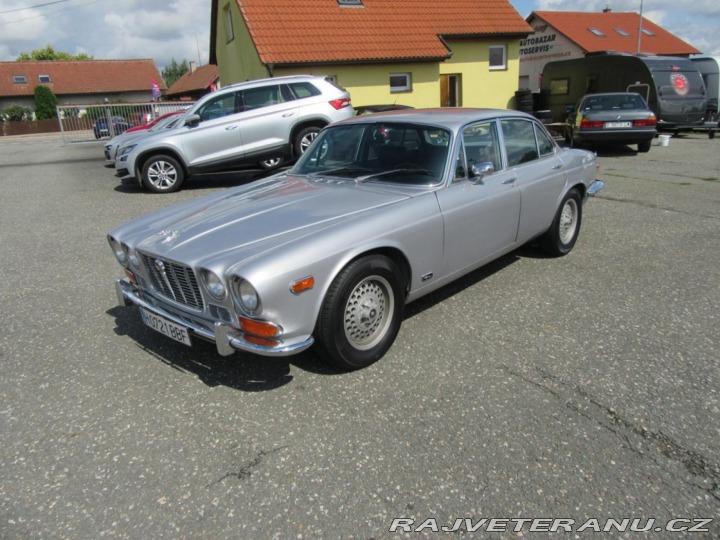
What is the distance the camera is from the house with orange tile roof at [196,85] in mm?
47062

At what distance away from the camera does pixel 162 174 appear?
9797 mm

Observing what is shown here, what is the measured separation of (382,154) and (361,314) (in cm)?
151

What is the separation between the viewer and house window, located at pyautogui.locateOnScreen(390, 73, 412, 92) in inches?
751

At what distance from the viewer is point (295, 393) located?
10.3ft

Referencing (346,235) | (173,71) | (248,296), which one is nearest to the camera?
(248,296)

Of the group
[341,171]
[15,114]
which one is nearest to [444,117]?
[341,171]

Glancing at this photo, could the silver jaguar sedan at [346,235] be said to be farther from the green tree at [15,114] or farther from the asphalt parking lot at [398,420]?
the green tree at [15,114]

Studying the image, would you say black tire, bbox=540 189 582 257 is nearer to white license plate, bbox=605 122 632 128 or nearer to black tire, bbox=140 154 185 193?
black tire, bbox=140 154 185 193

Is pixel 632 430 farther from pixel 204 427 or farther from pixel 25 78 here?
pixel 25 78

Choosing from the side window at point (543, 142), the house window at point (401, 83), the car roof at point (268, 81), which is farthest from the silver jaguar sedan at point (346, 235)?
the house window at point (401, 83)

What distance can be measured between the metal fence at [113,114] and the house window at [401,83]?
27.8 feet

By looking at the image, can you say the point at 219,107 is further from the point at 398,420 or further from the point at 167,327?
the point at 398,420

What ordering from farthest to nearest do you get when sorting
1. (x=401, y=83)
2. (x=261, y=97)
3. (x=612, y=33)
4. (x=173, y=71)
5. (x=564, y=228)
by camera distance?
(x=173, y=71) < (x=612, y=33) < (x=401, y=83) < (x=261, y=97) < (x=564, y=228)

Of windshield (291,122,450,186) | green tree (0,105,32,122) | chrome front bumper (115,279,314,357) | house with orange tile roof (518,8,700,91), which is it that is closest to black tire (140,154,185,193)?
windshield (291,122,450,186)
